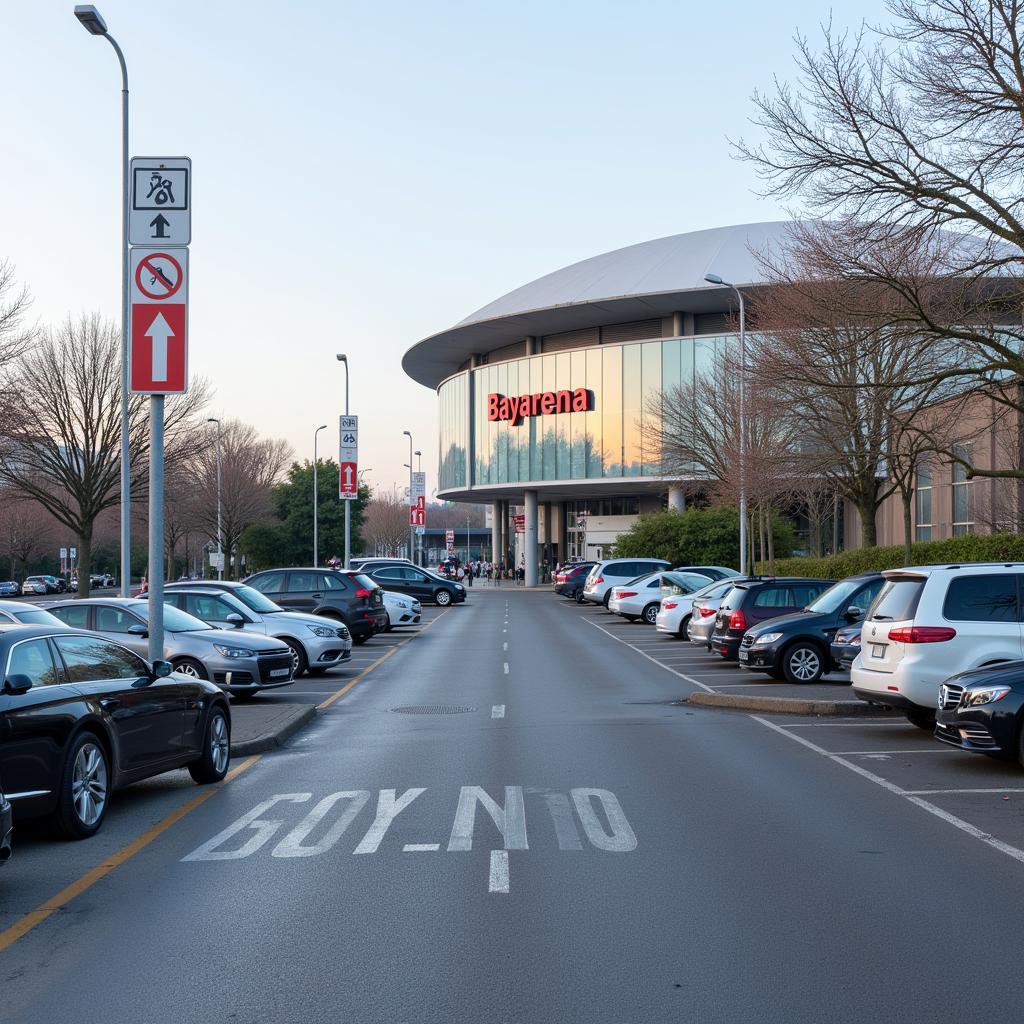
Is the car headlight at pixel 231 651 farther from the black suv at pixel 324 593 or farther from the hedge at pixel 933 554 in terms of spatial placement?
the hedge at pixel 933 554

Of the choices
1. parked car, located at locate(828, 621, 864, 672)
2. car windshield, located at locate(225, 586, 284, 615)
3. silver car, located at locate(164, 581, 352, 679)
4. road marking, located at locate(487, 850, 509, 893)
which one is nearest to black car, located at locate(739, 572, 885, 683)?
parked car, located at locate(828, 621, 864, 672)

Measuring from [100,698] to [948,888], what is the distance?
231 inches

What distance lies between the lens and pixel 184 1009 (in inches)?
203

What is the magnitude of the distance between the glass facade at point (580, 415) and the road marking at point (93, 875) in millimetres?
54807

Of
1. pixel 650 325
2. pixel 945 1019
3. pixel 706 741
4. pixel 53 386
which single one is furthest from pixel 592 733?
pixel 650 325

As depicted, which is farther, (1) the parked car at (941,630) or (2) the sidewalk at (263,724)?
(2) the sidewalk at (263,724)

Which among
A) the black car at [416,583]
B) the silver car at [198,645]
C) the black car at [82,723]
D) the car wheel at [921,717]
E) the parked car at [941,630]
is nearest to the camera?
the black car at [82,723]

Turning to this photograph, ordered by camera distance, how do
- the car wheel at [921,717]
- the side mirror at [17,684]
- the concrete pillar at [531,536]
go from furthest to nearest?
the concrete pillar at [531,536] < the car wheel at [921,717] < the side mirror at [17,684]

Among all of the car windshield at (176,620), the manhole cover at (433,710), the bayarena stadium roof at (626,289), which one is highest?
the bayarena stadium roof at (626,289)

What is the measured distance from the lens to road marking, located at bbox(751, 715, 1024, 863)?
27.0 ft

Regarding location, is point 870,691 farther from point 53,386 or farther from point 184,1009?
point 53,386

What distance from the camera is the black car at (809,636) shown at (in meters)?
19.2

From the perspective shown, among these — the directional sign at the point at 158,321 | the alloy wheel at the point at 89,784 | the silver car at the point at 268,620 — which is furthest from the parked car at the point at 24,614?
the alloy wheel at the point at 89,784

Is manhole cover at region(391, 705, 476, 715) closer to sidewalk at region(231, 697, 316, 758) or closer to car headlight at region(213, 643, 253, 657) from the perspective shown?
sidewalk at region(231, 697, 316, 758)
